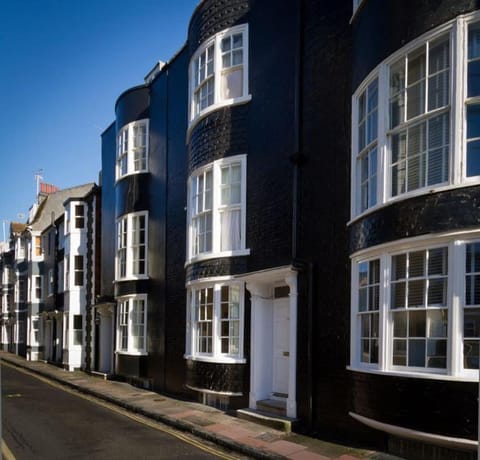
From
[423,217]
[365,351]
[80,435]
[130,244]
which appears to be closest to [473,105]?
[423,217]

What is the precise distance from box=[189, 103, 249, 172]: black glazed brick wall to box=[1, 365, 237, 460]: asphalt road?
21.8ft

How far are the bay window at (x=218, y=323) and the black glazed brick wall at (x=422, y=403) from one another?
4.57 metres

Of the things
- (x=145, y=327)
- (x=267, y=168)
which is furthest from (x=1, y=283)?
(x=267, y=168)

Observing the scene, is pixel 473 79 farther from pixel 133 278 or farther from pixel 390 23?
pixel 133 278

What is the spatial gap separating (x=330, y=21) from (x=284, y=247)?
184 inches

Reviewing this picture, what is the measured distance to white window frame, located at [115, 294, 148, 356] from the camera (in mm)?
18234

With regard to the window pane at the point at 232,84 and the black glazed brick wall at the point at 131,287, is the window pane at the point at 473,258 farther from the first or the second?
the black glazed brick wall at the point at 131,287

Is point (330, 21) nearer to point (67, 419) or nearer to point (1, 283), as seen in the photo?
point (67, 419)

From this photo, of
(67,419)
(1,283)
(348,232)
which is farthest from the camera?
(1,283)

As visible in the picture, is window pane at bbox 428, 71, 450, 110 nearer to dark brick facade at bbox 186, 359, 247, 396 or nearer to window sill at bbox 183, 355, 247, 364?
window sill at bbox 183, 355, 247, 364

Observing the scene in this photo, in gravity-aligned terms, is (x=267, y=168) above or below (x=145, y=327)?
above

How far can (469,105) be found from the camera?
6.88m

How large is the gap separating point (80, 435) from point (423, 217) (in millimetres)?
8067

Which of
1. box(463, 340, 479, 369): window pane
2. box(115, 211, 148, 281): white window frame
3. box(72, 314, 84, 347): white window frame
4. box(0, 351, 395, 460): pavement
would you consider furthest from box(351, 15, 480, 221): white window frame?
box(72, 314, 84, 347): white window frame
